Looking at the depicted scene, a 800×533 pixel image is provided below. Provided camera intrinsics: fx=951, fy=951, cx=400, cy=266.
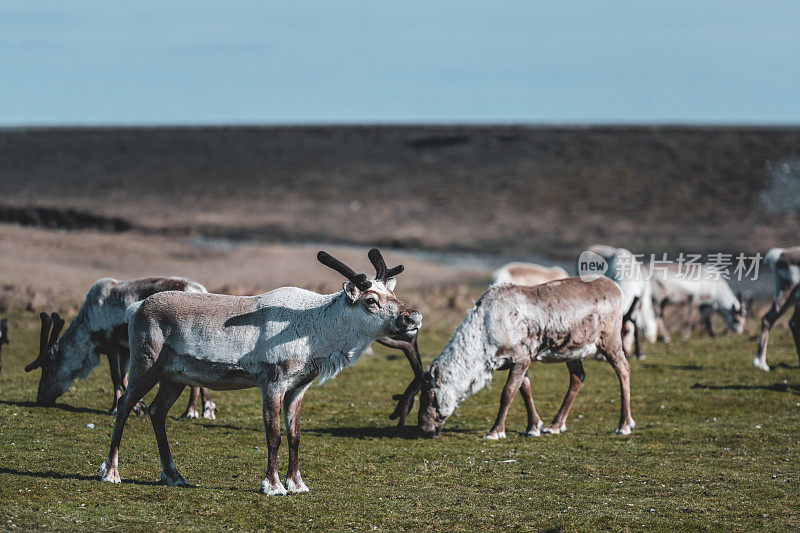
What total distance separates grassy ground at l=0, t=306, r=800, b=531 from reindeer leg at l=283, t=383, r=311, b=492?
0.33 meters

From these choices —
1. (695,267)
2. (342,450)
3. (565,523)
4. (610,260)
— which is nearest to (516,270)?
(610,260)

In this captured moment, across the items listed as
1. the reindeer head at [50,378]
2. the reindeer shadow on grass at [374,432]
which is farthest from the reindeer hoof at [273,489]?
the reindeer head at [50,378]

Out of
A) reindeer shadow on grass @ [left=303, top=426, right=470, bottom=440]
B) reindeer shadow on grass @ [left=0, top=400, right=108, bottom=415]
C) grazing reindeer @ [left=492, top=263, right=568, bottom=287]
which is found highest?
grazing reindeer @ [left=492, top=263, right=568, bottom=287]

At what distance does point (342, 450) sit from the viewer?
13.5m

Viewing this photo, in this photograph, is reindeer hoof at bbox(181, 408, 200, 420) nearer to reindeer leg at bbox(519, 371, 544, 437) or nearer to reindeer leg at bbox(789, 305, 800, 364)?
reindeer leg at bbox(519, 371, 544, 437)

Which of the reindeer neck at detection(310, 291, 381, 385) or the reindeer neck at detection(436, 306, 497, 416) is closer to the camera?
the reindeer neck at detection(310, 291, 381, 385)

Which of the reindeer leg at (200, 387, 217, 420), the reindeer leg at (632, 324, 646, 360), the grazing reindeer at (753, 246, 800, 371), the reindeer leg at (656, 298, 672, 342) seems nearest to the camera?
the reindeer leg at (200, 387, 217, 420)

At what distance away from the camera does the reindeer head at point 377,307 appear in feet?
33.6

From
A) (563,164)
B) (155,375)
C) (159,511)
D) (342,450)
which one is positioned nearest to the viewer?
(159,511)

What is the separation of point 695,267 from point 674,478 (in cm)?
1760

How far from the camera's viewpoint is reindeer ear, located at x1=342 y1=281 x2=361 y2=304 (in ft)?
33.9

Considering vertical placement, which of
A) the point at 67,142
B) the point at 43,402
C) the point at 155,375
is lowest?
the point at 43,402

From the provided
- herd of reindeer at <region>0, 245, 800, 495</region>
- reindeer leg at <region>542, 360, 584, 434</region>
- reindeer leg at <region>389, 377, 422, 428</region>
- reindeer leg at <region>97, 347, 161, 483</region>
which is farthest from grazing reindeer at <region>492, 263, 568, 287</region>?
reindeer leg at <region>97, 347, 161, 483</region>

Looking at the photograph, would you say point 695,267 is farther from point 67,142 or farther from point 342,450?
point 67,142
